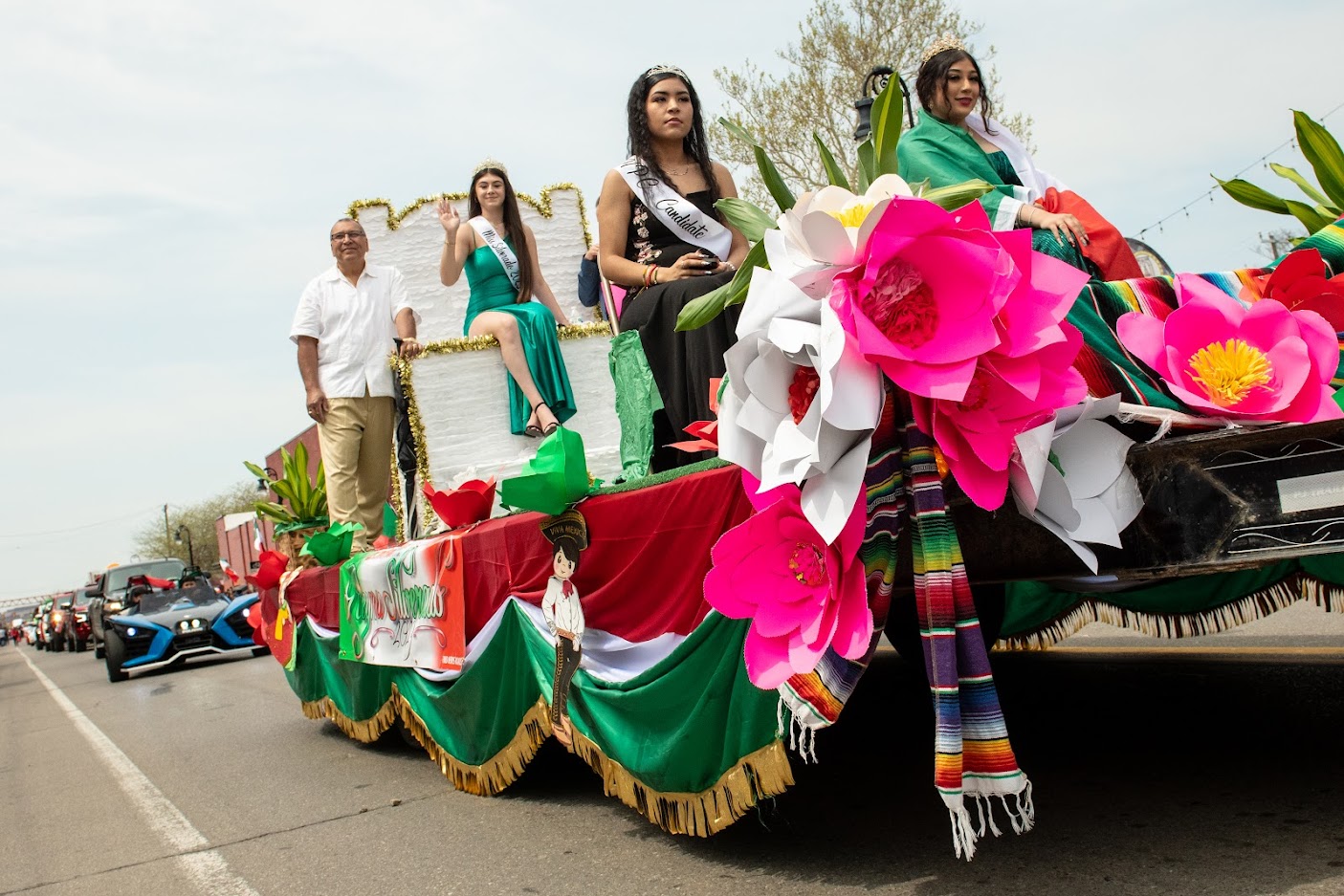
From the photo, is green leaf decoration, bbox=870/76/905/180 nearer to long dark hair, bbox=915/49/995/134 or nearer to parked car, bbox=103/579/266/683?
long dark hair, bbox=915/49/995/134

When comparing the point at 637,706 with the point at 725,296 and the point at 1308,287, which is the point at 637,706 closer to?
the point at 725,296

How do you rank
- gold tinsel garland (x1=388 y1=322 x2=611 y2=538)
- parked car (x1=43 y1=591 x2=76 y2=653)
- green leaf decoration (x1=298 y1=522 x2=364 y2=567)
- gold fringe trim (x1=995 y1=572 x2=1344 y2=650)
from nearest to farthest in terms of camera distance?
gold fringe trim (x1=995 y1=572 x2=1344 y2=650) → gold tinsel garland (x1=388 y1=322 x2=611 y2=538) → green leaf decoration (x1=298 y1=522 x2=364 y2=567) → parked car (x1=43 y1=591 x2=76 y2=653)

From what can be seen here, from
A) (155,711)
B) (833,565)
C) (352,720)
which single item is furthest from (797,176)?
(833,565)

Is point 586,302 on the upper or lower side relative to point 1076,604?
upper

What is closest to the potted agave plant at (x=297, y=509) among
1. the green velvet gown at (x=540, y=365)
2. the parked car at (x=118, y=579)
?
the green velvet gown at (x=540, y=365)

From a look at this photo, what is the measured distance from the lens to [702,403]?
143 inches

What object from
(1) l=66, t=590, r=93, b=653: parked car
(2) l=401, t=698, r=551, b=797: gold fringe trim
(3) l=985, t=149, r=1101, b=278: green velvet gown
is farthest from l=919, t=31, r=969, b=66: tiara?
(1) l=66, t=590, r=93, b=653: parked car

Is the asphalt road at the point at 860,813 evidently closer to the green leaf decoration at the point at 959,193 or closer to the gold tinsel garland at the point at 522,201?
the green leaf decoration at the point at 959,193

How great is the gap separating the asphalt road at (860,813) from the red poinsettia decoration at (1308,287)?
47.3 inches

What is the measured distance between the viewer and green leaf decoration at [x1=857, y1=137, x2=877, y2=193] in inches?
97.1

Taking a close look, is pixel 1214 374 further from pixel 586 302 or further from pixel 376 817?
pixel 586 302

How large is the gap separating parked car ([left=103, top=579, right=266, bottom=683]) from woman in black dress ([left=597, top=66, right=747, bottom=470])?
1321 centimetres

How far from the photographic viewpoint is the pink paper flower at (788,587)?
90.4 inches

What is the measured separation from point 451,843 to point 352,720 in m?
2.36
